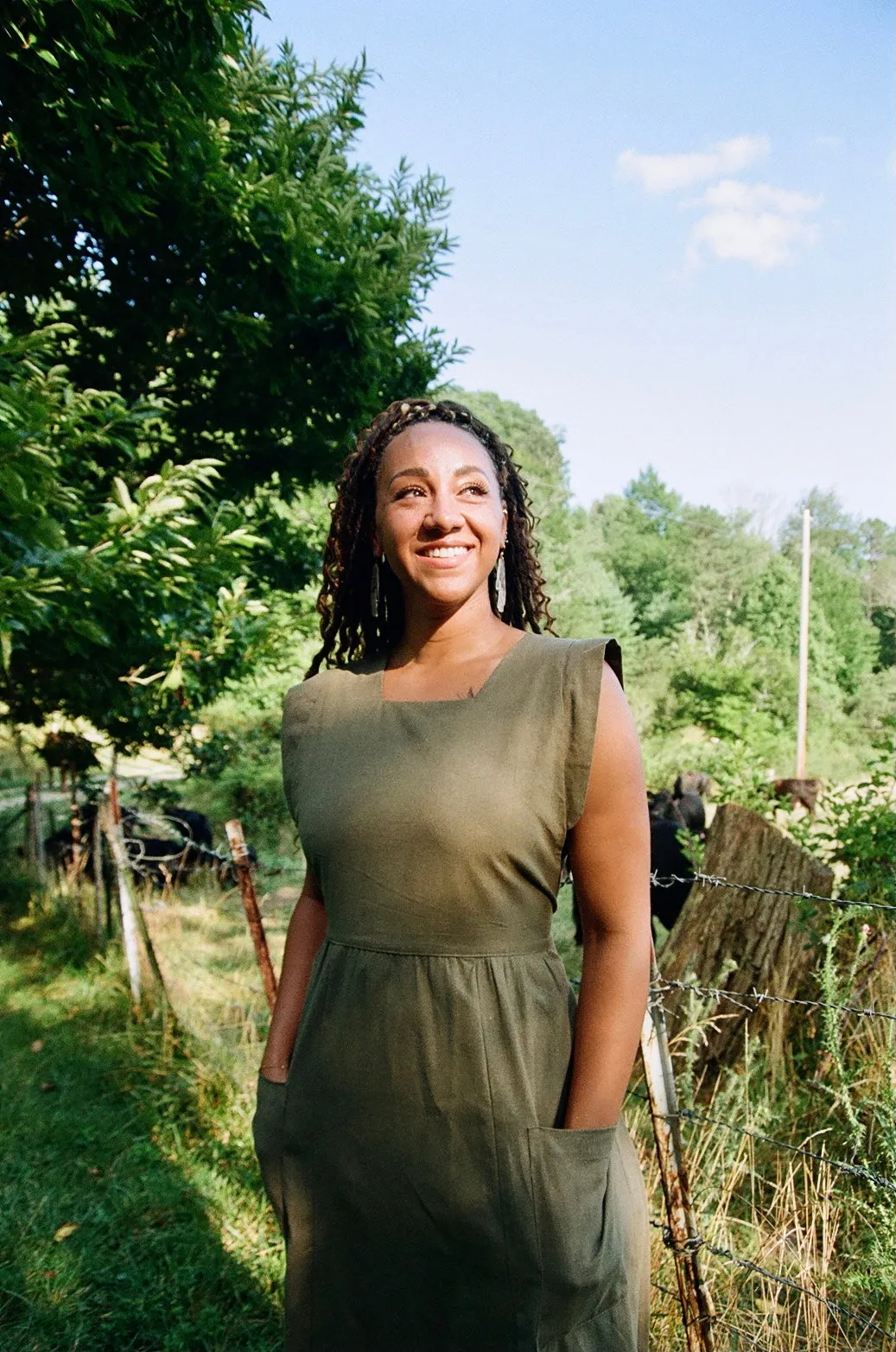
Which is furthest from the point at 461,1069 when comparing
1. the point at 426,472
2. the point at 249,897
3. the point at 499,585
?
the point at 249,897

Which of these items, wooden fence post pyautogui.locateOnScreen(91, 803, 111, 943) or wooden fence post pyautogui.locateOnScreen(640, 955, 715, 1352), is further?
wooden fence post pyautogui.locateOnScreen(91, 803, 111, 943)

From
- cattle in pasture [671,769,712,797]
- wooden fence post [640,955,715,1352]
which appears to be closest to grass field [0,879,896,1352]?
wooden fence post [640,955,715,1352]

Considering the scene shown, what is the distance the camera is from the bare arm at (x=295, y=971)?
1.54 meters

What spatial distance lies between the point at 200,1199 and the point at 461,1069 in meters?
2.48

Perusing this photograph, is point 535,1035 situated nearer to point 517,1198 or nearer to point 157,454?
point 517,1198

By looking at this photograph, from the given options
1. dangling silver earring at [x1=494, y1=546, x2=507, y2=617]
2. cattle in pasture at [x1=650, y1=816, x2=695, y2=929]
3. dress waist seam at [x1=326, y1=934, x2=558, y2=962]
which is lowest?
cattle in pasture at [x1=650, y1=816, x2=695, y2=929]

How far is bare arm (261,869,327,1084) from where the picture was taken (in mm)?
1543

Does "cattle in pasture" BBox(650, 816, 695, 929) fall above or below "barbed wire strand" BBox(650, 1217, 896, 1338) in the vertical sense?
above

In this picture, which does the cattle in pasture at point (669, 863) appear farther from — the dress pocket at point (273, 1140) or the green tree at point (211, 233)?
the dress pocket at point (273, 1140)

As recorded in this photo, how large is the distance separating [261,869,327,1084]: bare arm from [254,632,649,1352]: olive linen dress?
0.16 metres

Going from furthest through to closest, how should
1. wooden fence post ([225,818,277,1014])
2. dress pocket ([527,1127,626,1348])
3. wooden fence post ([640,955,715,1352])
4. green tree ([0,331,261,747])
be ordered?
wooden fence post ([225,818,277,1014]), green tree ([0,331,261,747]), wooden fence post ([640,955,715,1352]), dress pocket ([527,1127,626,1348])

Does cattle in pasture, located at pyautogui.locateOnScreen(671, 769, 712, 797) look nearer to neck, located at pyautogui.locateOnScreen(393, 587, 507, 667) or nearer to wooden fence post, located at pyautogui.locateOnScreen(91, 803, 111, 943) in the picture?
wooden fence post, located at pyautogui.locateOnScreen(91, 803, 111, 943)

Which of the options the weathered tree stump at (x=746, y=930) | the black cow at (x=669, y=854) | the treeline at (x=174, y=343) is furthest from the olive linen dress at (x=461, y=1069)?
the black cow at (x=669, y=854)

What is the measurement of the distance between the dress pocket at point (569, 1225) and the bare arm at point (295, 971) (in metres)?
0.49
